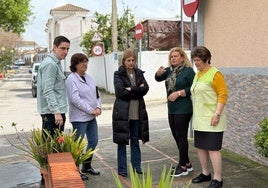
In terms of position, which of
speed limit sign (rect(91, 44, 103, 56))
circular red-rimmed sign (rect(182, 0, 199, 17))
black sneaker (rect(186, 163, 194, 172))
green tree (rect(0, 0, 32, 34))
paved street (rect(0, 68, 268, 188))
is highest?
green tree (rect(0, 0, 32, 34))

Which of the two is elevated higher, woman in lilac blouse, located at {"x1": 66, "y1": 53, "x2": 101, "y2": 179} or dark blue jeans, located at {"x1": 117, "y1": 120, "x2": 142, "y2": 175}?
woman in lilac blouse, located at {"x1": 66, "y1": 53, "x2": 101, "y2": 179}

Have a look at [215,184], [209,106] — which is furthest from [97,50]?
[215,184]

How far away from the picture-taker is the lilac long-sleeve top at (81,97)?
516 cm

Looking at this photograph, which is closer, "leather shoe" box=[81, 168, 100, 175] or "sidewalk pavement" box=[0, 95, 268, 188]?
"sidewalk pavement" box=[0, 95, 268, 188]

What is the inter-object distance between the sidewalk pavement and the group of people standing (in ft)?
0.77

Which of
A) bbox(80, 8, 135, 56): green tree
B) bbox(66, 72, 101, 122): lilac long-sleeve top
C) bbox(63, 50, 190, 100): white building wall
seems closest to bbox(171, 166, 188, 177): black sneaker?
bbox(66, 72, 101, 122): lilac long-sleeve top

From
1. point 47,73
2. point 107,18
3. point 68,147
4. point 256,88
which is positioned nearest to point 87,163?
point 68,147

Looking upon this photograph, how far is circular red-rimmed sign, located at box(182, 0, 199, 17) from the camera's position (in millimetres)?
7020

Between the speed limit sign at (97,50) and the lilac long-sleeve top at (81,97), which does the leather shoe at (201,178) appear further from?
the speed limit sign at (97,50)

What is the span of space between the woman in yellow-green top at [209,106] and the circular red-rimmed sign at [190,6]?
8.31 feet

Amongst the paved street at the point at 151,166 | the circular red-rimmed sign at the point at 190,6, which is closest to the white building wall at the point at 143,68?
the paved street at the point at 151,166

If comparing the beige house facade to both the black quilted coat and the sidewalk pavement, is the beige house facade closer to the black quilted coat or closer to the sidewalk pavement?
the sidewalk pavement

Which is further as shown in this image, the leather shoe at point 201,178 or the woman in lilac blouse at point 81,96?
the woman in lilac blouse at point 81,96

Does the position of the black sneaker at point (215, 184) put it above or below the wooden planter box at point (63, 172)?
below
